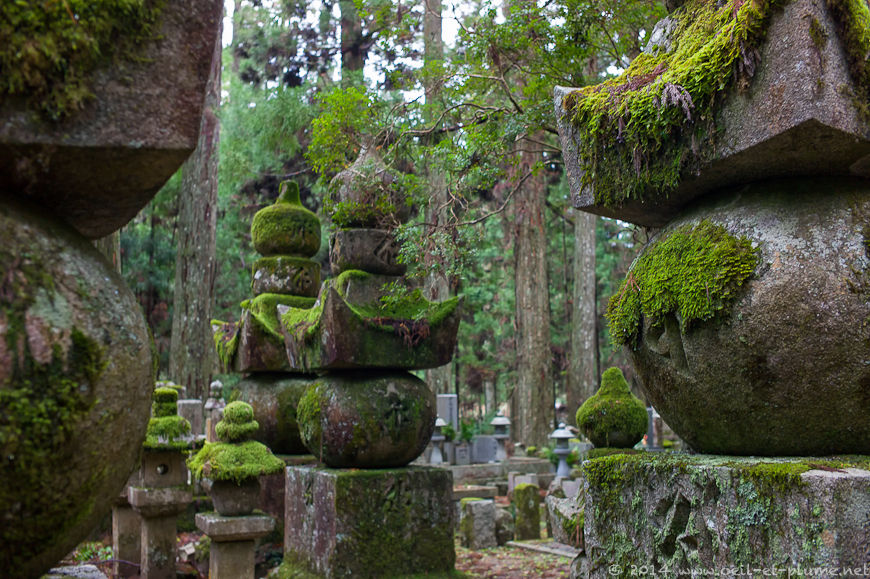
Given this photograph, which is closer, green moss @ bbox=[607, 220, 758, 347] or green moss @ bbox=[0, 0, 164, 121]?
green moss @ bbox=[0, 0, 164, 121]

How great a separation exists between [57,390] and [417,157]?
20.2ft

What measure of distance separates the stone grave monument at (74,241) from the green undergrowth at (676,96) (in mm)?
1968

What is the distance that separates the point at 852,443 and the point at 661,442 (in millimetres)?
13637

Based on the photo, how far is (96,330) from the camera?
179 cm

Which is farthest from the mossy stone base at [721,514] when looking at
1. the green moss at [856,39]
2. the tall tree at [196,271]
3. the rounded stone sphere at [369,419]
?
the tall tree at [196,271]

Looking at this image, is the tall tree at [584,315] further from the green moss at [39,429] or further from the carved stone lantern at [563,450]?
the green moss at [39,429]

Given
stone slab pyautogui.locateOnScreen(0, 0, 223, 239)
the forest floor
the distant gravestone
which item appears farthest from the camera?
the distant gravestone

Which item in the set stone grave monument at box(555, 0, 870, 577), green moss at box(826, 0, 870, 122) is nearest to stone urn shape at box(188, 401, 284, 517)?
stone grave monument at box(555, 0, 870, 577)

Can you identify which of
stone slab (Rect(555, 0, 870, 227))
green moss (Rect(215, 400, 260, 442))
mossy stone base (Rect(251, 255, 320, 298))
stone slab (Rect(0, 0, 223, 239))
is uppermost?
mossy stone base (Rect(251, 255, 320, 298))

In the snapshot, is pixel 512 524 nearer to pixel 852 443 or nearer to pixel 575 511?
pixel 575 511

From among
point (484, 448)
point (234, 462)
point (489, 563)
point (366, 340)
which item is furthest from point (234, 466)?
point (484, 448)

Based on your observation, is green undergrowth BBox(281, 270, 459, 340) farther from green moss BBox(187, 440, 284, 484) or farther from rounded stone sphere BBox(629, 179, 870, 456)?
rounded stone sphere BBox(629, 179, 870, 456)

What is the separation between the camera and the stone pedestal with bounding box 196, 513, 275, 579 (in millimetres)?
5668

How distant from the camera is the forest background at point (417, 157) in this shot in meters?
6.91
